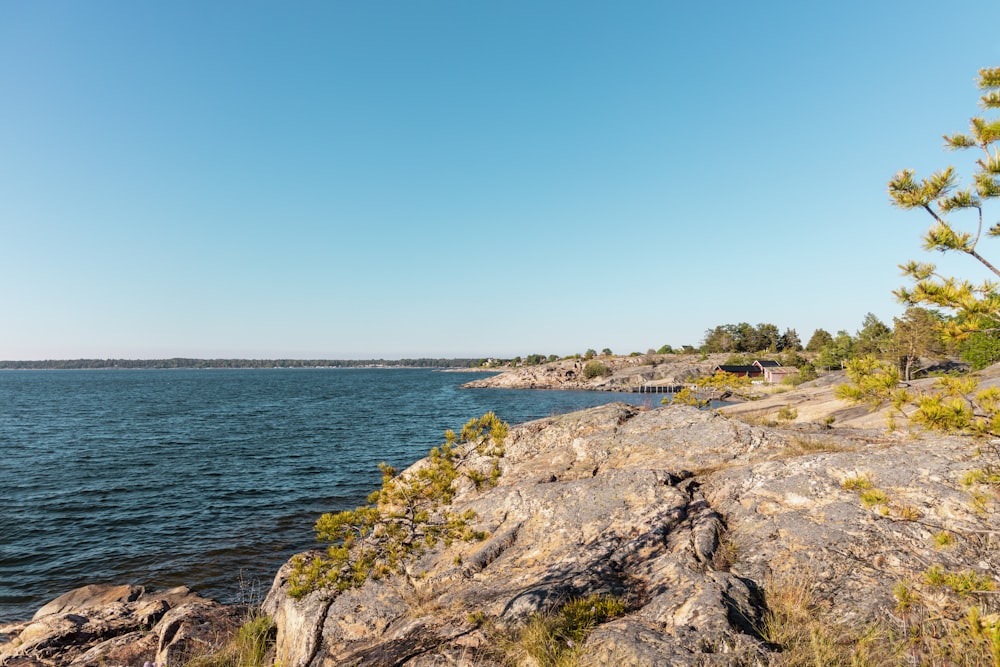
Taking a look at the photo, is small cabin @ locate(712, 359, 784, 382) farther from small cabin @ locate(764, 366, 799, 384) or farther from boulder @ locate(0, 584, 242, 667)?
boulder @ locate(0, 584, 242, 667)

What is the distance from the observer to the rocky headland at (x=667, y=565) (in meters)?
5.55

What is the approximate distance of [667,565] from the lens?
6.87 metres

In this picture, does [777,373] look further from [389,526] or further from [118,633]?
[118,633]

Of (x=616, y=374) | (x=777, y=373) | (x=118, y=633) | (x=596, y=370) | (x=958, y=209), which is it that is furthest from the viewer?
(x=596, y=370)

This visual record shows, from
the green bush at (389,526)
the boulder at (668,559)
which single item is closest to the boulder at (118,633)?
the boulder at (668,559)

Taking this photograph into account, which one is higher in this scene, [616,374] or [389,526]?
[389,526]

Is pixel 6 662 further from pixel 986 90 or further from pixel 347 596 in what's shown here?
pixel 986 90

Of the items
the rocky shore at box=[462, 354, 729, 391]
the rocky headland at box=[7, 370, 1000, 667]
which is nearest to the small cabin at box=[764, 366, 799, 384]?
the rocky shore at box=[462, 354, 729, 391]

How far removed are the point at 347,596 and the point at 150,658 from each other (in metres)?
5.56

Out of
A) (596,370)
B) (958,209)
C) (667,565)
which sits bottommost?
(596,370)

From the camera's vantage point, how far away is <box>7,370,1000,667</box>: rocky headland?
5.55 metres

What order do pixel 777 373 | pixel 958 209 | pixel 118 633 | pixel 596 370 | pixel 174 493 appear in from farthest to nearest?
pixel 596 370 < pixel 777 373 < pixel 174 493 < pixel 118 633 < pixel 958 209

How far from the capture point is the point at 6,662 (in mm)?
9398

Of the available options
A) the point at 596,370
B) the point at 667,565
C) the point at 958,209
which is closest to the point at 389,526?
the point at 667,565
